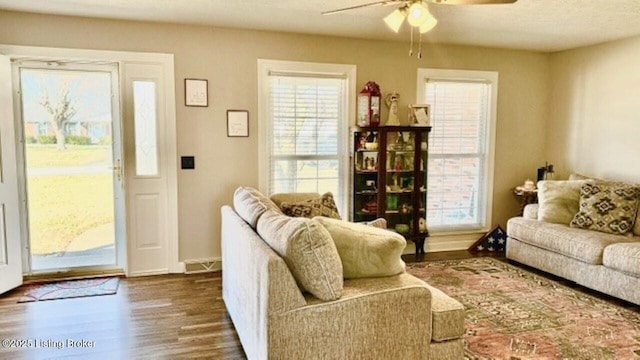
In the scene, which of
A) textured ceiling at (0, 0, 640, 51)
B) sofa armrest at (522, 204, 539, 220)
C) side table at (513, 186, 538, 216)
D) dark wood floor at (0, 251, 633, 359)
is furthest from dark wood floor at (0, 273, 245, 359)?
side table at (513, 186, 538, 216)

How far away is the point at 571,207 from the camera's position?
4.80 meters

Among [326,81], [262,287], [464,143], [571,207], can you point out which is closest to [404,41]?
[326,81]

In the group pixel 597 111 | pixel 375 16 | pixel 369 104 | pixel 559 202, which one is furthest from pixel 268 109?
pixel 597 111

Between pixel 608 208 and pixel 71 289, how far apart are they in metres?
5.00

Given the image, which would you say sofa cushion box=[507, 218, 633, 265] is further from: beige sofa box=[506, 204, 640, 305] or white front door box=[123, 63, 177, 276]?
white front door box=[123, 63, 177, 276]

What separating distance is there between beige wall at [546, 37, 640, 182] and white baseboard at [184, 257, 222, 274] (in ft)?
14.1

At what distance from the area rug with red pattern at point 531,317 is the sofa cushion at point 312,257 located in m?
1.21

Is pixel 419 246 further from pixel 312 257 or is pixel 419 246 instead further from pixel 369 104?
pixel 312 257

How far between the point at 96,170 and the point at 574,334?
433 centimetres

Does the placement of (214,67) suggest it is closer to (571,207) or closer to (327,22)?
(327,22)

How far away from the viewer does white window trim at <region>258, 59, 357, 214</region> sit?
15.7ft

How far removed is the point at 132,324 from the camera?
339cm

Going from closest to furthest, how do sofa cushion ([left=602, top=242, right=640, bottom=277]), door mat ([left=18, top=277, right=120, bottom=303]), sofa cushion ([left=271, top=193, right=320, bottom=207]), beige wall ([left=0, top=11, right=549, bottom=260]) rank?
Result: sofa cushion ([left=602, top=242, right=640, bottom=277]) < door mat ([left=18, top=277, right=120, bottom=303]) < sofa cushion ([left=271, top=193, right=320, bottom=207]) < beige wall ([left=0, top=11, right=549, bottom=260])

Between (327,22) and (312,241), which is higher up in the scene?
(327,22)
